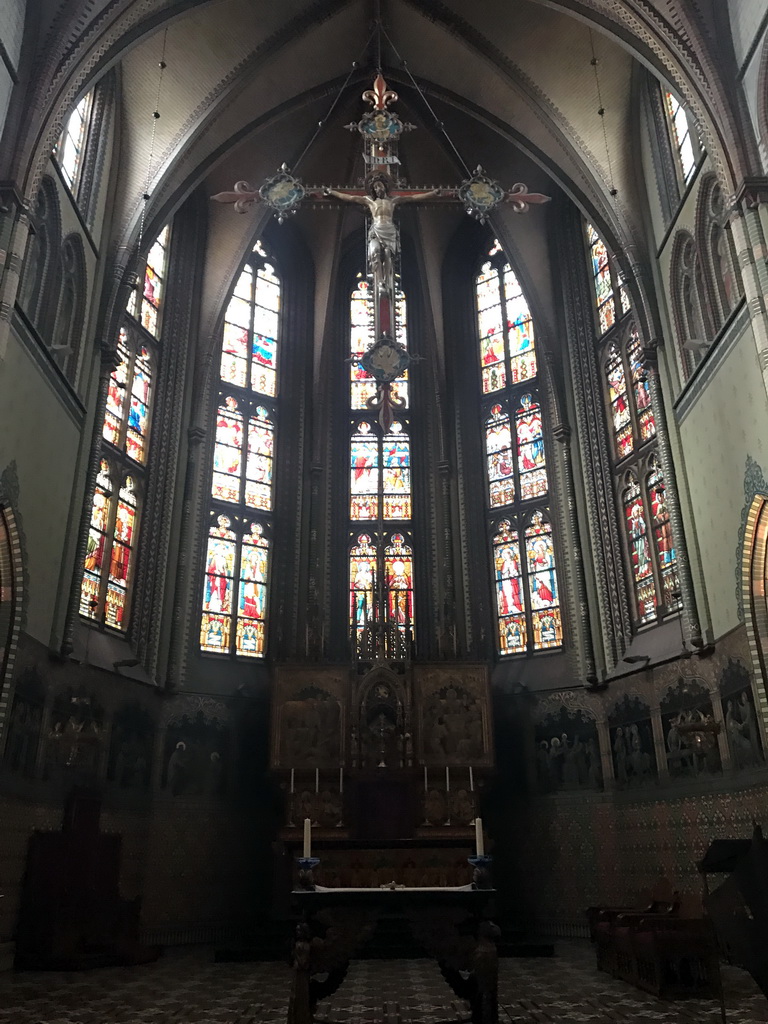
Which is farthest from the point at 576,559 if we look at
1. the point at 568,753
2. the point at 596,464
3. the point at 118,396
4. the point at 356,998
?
the point at 356,998

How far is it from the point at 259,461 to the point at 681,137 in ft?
36.9

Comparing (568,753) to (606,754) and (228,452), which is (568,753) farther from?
(228,452)

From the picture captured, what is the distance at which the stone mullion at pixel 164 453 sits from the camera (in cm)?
1708

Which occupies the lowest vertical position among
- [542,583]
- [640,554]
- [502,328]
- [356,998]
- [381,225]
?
[356,998]

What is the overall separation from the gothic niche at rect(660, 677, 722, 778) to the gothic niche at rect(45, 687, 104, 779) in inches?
361

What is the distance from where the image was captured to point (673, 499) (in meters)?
15.3

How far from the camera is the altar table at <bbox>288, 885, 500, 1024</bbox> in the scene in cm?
706

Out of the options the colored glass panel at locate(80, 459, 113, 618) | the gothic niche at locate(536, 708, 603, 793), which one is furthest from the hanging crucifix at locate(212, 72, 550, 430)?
the gothic niche at locate(536, 708, 603, 793)

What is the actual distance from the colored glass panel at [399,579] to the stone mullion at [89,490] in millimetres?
7176

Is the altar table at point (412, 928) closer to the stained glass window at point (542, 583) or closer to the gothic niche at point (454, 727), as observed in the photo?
the gothic niche at point (454, 727)

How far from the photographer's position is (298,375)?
861 inches

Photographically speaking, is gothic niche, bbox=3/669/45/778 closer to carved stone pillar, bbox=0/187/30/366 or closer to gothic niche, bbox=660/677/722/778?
carved stone pillar, bbox=0/187/30/366

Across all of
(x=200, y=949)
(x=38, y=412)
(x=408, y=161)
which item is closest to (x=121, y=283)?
(x=38, y=412)

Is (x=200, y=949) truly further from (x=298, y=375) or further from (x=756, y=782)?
(x=298, y=375)
